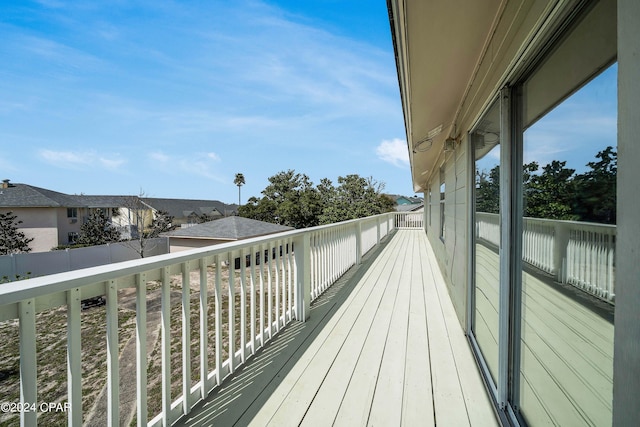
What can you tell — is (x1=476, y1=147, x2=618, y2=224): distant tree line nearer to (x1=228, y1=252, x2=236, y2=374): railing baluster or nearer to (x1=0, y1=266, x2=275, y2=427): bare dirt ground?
(x1=228, y1=252, x2=236, y2=374): railing baluster

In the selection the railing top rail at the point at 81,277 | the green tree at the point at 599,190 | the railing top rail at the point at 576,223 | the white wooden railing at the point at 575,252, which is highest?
the green tree at the point at 599,190

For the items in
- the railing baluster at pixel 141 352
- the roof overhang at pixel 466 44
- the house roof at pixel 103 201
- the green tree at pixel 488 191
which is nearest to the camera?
the roof overhang at pixel 466 44

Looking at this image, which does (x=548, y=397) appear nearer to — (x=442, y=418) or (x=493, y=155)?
(x=442, y=418)

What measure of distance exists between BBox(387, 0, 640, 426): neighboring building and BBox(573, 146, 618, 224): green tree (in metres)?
0.03

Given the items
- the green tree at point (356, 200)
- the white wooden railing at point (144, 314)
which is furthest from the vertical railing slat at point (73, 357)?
the green tree at point (356, 200)

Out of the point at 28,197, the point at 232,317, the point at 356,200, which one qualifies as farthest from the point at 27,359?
the point at 28,197

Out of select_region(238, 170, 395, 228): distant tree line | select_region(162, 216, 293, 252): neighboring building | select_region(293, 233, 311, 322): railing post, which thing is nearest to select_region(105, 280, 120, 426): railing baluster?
select_region(293, 233, 311, 322): railing post

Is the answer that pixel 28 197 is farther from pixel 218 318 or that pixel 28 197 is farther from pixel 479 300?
pixel 479 300

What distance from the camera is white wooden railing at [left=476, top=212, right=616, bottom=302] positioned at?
699 mm

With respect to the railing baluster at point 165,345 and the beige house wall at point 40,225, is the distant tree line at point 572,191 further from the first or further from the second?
the beige house wall at point 40,225

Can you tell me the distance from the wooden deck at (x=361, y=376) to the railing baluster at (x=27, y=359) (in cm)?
84

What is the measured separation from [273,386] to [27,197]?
2791 cm

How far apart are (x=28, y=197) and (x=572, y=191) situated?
2923 centimetres

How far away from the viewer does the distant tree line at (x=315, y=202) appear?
2569cm
